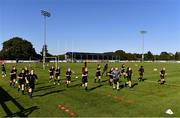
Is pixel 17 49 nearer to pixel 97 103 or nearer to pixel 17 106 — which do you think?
pixel 17 106

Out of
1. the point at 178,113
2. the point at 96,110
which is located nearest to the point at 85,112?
the point at 96,110

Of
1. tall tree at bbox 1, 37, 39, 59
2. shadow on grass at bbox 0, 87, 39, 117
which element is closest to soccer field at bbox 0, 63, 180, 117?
shadow on grass at bbox 0, 87, 39, 117

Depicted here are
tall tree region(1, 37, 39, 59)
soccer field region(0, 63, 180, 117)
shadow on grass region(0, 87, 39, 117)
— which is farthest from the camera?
tall tree region(1, 37, 39, 59)

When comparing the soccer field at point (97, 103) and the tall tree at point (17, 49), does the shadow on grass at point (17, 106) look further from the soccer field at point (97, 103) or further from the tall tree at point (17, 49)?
the tall tree at point (17, 49)

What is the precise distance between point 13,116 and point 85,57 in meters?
161

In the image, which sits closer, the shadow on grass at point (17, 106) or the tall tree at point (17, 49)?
the shadow on grass at point (17, 106)

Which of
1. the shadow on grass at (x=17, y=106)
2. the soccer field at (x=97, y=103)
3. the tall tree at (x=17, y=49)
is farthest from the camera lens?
the tall tree at (x=17, y=49)

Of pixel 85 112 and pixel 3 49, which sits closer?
pixel 85 112

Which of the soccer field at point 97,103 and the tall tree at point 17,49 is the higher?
the tall tree at point 17,49

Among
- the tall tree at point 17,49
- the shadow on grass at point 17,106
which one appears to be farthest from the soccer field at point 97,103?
the tall tree at point 17,49

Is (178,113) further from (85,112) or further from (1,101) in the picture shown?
(1,101)

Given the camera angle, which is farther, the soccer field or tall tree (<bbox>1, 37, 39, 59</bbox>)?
tall tree (<bbox>1, 37, 39, 59</bbox>)

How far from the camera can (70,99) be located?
26.8 metres

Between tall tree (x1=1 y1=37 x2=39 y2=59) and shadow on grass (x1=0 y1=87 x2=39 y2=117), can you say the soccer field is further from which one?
tall tree (x1=1 y1=37 x2=39 y2=59)
